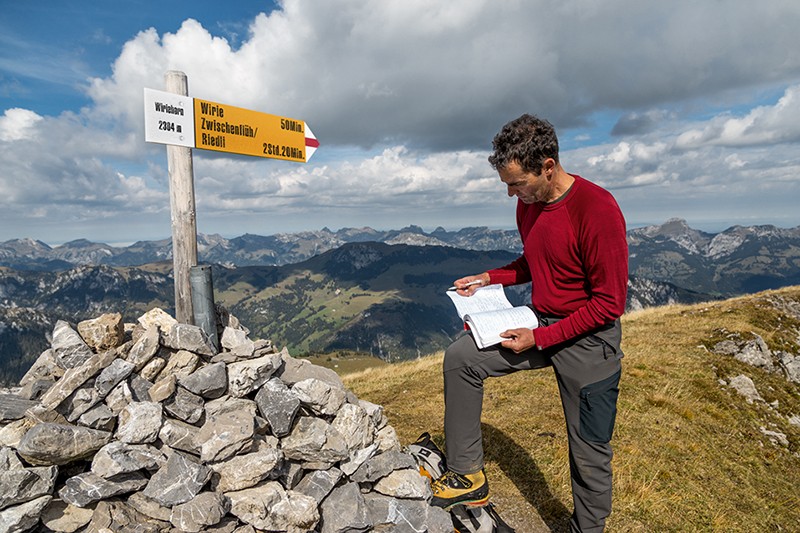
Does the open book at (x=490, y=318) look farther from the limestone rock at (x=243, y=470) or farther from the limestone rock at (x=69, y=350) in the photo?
the limestone rock at (x=69, y=350)

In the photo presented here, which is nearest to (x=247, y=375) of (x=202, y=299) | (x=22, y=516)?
(x=202, y=299)

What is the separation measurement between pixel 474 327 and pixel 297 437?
9.55 feet

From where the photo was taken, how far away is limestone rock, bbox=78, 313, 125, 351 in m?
6.08

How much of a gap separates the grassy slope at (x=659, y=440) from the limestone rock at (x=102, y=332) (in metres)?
6.35

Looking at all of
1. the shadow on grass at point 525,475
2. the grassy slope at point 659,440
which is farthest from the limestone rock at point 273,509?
the shadow on grass at point 525,475

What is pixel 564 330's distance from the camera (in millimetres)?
4848

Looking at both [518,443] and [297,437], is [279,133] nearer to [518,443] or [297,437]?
[297,437]

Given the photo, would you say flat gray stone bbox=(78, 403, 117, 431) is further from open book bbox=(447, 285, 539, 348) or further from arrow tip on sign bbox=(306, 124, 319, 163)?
arrow tip on sign bbox=(306, 124, 319, 163)

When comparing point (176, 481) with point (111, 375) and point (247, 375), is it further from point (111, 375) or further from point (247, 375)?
point (111, 375)

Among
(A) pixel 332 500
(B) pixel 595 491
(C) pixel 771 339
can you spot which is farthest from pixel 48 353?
(C) pixel 771 339

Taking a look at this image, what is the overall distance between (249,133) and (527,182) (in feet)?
16.4

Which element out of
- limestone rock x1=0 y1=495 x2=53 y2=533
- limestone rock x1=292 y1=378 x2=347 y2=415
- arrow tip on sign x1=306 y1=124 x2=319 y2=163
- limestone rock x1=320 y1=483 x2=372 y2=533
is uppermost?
arrow tip on sign x1=306 y1=124 x2=319 y2=163

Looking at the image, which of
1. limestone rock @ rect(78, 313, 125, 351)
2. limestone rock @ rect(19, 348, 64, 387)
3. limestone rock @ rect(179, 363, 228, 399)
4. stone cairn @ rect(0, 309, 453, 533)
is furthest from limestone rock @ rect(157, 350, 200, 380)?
limestone rock @ rect(19, 348, 64, 387)

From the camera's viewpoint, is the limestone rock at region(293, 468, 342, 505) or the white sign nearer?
the limestone rock at region(293, 468, 342, 505)
